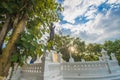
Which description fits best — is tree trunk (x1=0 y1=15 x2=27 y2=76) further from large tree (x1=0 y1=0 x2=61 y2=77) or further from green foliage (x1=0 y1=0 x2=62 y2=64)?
green foliage (x1=0 y1=0 x2=62 y2=64)

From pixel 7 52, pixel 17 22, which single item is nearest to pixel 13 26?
pixel 17 22

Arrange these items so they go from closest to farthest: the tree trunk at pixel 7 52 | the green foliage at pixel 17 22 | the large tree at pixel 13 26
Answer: the tree trunk at pixel 7 52
the large tree at pixel 13 26
the green foliage at pixel 17 22

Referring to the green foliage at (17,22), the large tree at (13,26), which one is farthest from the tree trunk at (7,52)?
the green foliage at (17,22)

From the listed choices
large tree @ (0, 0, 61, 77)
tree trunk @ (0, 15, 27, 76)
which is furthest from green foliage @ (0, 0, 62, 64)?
tree trunk @ (0, 15, 27, 76)

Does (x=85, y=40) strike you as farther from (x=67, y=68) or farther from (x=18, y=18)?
(x=18, y=18)

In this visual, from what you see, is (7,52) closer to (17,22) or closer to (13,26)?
(13,26)

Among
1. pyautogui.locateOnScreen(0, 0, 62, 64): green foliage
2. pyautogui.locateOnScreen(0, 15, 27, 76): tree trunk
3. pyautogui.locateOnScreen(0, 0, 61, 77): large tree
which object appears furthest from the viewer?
pyautogui.locateOnScreen(0, 0, 62, 64): green foliage

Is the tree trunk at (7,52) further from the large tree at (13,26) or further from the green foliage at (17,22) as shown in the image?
the green foliage at (17,22)

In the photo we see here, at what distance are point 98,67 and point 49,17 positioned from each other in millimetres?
5002

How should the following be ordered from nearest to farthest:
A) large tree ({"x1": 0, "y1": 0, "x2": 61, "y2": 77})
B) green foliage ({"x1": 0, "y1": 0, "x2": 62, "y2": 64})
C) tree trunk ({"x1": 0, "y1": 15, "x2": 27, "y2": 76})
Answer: tree trunk ({"x1": 0, "y1": 15, "x2": 27, "y2": 76}) < large tree ({"x1": 0, "y1": 0, "x2": 61, "y2": 77}) < green foliage ({"x1": 0, "y1": 0, "x2": 62, "y2": 64})

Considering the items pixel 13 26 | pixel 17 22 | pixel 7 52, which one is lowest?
pixel 7 52

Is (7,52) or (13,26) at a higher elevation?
(13,26)

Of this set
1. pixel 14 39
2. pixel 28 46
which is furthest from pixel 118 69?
pixel 14 39

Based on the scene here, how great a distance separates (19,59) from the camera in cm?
397
